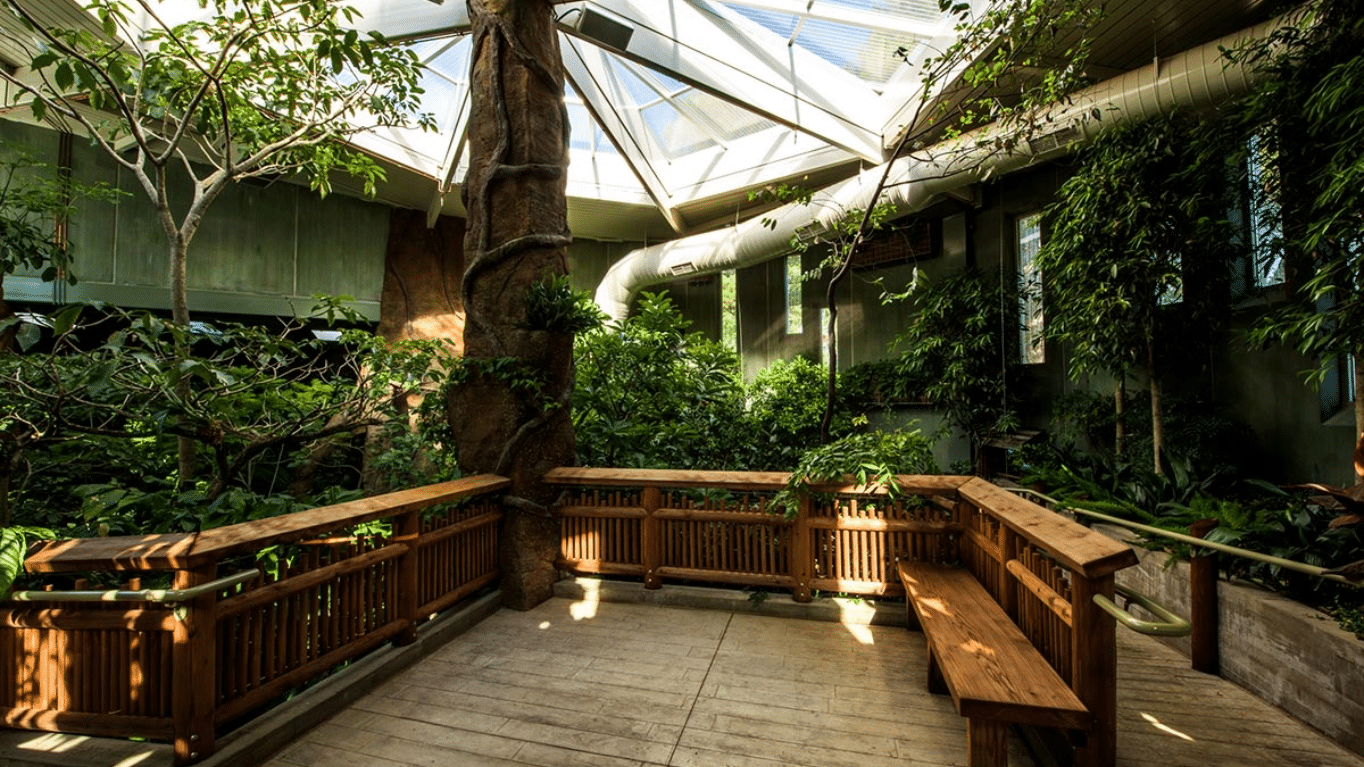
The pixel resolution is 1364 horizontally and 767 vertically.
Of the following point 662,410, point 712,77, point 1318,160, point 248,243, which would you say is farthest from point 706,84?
point 248,243

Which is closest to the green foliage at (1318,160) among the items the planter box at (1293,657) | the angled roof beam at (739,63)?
the planter box at (1293,657)

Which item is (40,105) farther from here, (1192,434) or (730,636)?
(1192,434)

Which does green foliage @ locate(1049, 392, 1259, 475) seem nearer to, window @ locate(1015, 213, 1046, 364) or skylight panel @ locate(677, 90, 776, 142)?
window @ locate(1015, 213, 1046, 364)

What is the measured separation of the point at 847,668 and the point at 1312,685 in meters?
1.92

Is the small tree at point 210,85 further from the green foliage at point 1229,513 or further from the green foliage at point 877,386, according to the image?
the green foliage at point 877,386

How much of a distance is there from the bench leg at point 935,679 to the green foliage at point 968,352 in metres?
5.94

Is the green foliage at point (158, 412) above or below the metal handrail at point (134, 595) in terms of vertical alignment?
above

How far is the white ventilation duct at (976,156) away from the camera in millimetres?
4699

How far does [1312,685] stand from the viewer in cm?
230

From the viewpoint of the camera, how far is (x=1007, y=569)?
7.93 feet

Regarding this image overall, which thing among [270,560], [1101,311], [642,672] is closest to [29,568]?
[270,560]

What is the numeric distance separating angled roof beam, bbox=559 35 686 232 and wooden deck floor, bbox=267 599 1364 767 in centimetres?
689

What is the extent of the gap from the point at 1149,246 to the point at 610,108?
7083 mm

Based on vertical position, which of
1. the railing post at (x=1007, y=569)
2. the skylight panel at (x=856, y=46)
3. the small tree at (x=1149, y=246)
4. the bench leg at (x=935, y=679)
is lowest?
the bench leg at (x=935, y=679)
